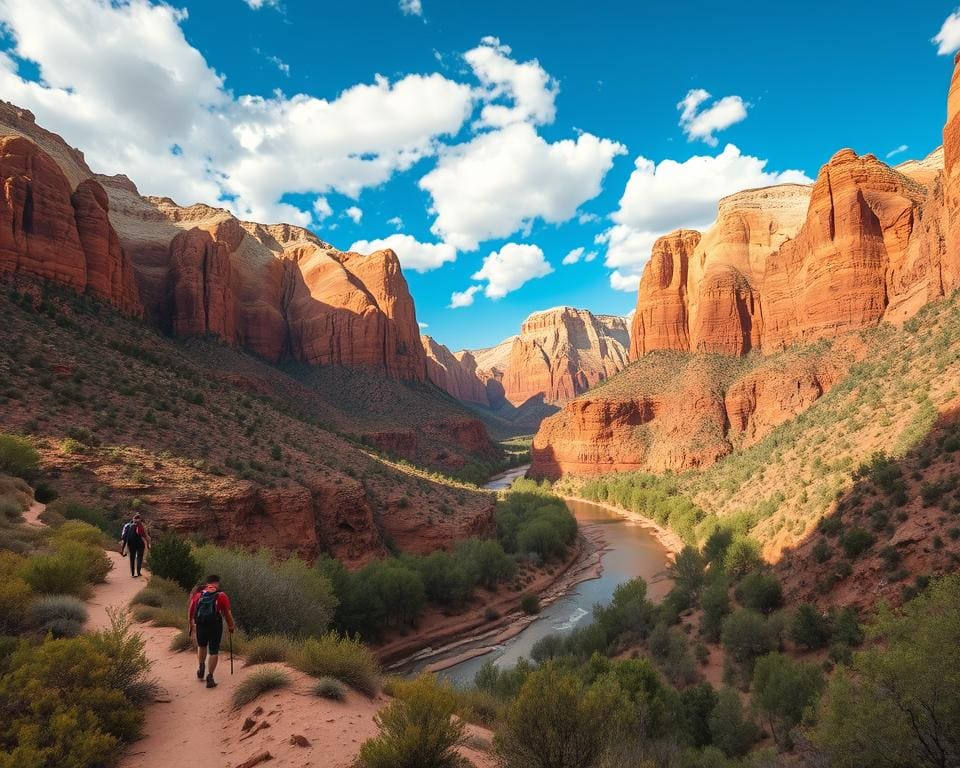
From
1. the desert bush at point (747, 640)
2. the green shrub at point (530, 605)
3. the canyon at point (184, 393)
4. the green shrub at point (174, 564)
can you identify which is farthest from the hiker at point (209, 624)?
the green shrub at point (530, 605)

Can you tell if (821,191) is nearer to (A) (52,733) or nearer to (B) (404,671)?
(B) (404,671)

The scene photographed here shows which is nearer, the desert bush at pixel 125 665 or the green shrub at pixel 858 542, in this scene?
the desert bush at pixel 125 665

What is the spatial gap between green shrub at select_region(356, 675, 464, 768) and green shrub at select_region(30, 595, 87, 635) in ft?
19.3

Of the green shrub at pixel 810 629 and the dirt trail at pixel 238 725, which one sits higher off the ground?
the dirt trail at pixel 238 725

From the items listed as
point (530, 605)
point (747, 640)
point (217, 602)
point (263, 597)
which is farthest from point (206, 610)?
point (530, 605)

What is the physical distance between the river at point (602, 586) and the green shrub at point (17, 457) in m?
16.9

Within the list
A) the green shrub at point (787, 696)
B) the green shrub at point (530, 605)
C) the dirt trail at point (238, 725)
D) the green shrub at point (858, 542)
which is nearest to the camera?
the dirt trail at point (238, 725)

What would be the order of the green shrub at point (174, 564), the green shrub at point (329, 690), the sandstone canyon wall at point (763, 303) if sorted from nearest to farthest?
the green shrub at point (329, 690), the green shrub at point (174, 564), the sandstone canyon wall at point (763, 303)

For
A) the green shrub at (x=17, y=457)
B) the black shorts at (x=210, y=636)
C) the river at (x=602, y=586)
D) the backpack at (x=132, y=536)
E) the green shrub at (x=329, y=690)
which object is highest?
the green shrub at (x=17, y=457)

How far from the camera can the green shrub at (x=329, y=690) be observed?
295 inches

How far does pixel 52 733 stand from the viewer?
16.4ft

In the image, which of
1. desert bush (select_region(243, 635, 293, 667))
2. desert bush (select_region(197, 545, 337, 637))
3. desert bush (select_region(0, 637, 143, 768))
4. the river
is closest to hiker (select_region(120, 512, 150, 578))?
desert bush (select_region(197, 545, 337, 637))

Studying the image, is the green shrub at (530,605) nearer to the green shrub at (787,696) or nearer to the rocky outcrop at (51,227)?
the green shrub at (787,696)

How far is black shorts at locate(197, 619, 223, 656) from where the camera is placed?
770cm
